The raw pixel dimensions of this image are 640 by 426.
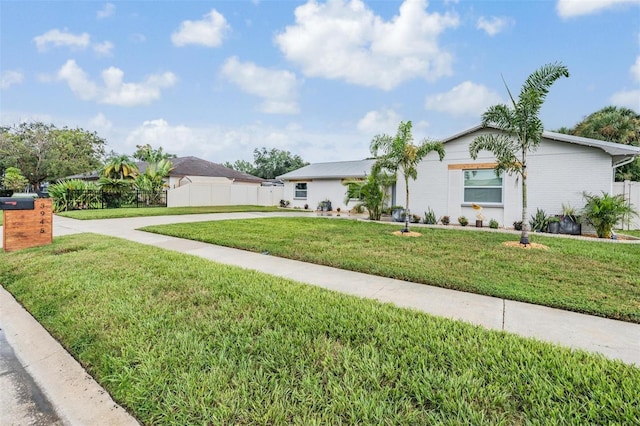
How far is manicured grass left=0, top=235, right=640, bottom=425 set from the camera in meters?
1.96

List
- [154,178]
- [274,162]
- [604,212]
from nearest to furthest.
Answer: [604,212] → [154,178] → [274,162]

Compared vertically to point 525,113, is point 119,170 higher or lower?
higher

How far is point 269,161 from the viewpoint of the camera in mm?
45219

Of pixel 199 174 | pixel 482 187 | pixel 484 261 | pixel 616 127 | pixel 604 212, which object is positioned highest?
pixel 616 127

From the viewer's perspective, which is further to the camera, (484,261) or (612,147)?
(612,147)

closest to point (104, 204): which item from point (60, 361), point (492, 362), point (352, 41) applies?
point (352, 41)

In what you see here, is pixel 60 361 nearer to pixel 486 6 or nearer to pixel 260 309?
pixel 260 309

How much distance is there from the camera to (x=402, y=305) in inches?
151

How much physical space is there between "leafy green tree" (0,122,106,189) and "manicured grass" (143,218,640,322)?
32050mm

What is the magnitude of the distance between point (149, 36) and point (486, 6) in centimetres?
1247

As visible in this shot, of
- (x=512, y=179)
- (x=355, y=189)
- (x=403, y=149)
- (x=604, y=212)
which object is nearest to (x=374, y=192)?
(x=355, y=189)

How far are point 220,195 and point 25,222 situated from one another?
17078 mm

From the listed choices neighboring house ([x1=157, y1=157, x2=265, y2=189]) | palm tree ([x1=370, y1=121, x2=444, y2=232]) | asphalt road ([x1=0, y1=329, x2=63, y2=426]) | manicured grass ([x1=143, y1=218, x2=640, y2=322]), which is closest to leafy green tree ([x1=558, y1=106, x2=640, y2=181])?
palm tree ([x1=370, y1=121, x2=444, y2=232])

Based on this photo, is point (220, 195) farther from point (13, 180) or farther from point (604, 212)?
point (604, 212)
